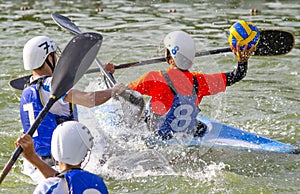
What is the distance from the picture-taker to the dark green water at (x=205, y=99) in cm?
606

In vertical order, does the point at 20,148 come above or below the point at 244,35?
below

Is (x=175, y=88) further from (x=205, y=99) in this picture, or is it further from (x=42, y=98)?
(x=42, y=98)

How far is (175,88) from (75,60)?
1.44 m

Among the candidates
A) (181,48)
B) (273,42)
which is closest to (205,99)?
(273,42)

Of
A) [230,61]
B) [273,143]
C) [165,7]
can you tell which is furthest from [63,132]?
[165,7]

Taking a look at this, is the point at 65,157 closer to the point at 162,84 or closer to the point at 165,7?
the point at 162,84

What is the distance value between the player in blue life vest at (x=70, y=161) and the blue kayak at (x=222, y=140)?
7.00 feet

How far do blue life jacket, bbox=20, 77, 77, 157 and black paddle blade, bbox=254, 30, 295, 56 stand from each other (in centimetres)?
304

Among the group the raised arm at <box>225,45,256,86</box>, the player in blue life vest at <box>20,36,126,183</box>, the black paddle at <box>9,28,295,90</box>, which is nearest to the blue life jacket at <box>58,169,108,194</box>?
the player in blue life vest at <box>20,36,126,183</box>

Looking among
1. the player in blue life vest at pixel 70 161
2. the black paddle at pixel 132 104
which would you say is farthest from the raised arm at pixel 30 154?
the black paddle at pixel 132 104

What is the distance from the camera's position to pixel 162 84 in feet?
20.2

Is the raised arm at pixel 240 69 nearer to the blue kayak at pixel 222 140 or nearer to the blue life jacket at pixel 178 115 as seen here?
the blue life jacket at pixel 178 115

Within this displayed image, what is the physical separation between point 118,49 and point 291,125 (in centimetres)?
462

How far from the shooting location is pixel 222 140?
21.9 feet
